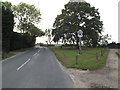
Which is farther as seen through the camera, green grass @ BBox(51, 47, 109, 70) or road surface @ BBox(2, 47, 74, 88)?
green grass @ BBox(51, 47, 109, 70)

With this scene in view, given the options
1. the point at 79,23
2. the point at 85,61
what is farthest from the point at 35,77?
the point at 79,23

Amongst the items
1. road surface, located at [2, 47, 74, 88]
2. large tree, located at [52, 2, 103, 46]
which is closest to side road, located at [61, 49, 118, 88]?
road surface, located at [2, 47, 74, 88]

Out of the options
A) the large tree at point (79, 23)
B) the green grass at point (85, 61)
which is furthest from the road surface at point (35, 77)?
the large tree at point (79, 23)

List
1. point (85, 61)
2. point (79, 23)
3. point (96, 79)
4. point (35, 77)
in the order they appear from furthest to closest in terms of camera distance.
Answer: point (79, 23)
point (85, 61)
point (35, 77)
point (96, 79)

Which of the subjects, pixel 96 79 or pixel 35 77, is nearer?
pixel 96 79

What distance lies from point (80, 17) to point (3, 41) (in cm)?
2411

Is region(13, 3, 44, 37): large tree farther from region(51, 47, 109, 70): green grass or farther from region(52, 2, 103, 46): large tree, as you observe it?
region(51, 47, 109, 70): green grass

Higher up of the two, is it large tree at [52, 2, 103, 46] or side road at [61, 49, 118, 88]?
large tree at [52, 2, 103, 46]

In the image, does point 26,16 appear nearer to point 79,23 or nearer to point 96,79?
point 79,23

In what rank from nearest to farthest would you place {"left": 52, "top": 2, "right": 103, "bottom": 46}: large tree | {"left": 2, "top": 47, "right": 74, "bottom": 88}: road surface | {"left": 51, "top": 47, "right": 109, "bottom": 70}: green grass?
{"left": 2, "top": 47, "right": 74, "bottom": 88}: road surface
{"left": 51, "top": 47, "right": 109, "bottom": 70}: green grass
{"left": 52, "top": 2, "right": 103, "bottom": 46}: large tree

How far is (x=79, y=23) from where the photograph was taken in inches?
1885

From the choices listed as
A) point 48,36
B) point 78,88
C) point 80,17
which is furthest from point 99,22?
point 48,36

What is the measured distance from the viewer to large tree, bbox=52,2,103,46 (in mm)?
46281

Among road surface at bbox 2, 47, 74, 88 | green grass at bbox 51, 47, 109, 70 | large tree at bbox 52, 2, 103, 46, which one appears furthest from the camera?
large tree at bbox 52, 2, 103, 46
